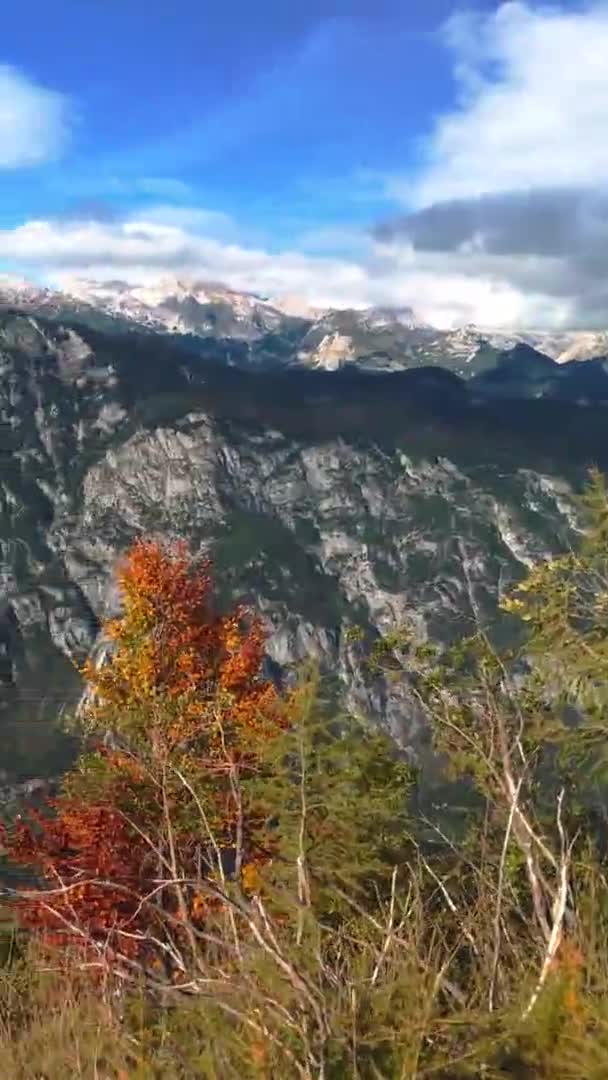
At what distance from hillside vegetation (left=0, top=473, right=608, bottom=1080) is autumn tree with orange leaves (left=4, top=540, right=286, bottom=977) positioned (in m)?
0.08

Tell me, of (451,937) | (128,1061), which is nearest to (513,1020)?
(128,1061)

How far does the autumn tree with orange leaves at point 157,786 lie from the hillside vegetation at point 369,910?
0.08 metres

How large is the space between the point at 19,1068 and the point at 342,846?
495 cm

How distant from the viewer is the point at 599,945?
4.46 metres

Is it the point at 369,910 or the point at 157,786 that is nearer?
the point at 157,786

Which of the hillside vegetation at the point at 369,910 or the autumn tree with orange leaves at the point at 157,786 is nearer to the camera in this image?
the hillside vegetation at the point at 369,910

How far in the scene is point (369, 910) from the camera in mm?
7645

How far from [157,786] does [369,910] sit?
9.63ft

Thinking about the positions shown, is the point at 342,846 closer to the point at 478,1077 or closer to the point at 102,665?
the point at 478,1077

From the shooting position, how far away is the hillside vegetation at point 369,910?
12.3 ft

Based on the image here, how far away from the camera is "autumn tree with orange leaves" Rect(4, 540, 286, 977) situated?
4.87 m

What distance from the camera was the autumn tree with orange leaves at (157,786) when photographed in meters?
4.87

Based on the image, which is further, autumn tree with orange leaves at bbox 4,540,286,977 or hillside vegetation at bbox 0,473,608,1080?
autumn tree with orange leaves at bbox 4,540,286,977

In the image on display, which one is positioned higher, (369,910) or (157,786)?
(157,786)
